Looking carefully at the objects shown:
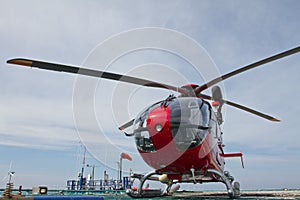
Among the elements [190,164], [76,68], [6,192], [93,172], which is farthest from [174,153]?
[93,172]

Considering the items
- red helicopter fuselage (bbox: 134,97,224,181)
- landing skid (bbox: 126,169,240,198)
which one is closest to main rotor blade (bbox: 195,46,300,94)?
red helicopter fuselage (bbox: 134,97,224,181)

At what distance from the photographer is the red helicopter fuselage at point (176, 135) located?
10062 millimetres

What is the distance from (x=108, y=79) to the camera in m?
11.2

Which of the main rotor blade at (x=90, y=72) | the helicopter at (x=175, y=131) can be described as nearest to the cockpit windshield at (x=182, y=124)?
the helicopter at (x=175, y=131)

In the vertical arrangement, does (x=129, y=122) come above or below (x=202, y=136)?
above

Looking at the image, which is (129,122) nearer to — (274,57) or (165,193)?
(165,193)

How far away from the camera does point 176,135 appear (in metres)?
10.0

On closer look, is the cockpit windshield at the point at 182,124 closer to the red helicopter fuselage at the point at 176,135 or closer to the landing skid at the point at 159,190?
the red helicopter fuselage at the point at 176,135

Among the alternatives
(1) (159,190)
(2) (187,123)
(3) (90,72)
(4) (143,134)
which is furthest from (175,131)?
(1) (159,190)

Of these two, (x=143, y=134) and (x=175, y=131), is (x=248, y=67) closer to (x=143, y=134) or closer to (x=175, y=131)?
(x=175, y=131)

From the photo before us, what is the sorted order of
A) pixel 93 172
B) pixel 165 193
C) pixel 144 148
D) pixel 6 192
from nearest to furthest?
1. pixel 6 192
2. pixel 144 148
3. pixel 165 193
4. pixel 93 172

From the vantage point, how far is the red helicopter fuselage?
1006cm

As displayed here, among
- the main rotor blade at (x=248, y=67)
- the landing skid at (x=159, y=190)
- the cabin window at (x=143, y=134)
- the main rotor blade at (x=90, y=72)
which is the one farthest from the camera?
the landing skid at (x=159, y=190)

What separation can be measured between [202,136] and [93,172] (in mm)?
67437
